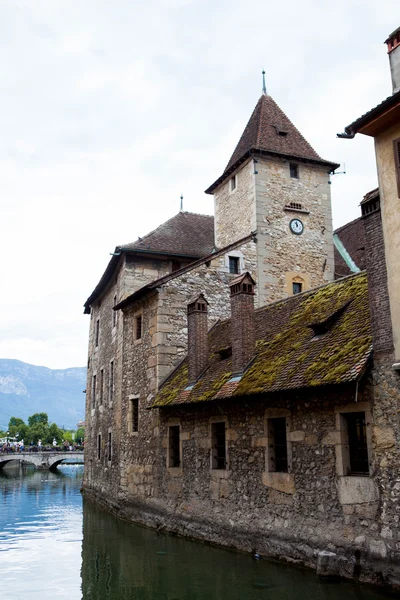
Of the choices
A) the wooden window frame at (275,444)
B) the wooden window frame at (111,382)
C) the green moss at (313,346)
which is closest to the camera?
the green moss at (313,346)

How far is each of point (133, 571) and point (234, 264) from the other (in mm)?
10758

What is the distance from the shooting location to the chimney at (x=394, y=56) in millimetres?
10102

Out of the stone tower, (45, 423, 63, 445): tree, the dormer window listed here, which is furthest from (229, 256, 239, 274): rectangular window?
(45, 423, 63, 445): tree

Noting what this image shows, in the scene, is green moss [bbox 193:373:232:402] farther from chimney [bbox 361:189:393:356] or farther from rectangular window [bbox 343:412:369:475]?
chimney [bbox 361:189:393:356]

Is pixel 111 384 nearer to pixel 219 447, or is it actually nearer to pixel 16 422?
pixel 219 447

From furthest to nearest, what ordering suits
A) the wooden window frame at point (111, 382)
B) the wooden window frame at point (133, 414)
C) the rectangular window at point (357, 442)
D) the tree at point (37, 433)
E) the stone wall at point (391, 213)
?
the tree at point (37, 433)
the wooden window frame at point (111, 382)
the wooden window frame at point (133, 414)
the rectangular window at point (357, 442)
the stone wall at point (391, 213)

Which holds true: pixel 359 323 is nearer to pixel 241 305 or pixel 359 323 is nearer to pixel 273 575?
pixel 241 305

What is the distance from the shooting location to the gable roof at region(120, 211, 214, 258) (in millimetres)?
22156

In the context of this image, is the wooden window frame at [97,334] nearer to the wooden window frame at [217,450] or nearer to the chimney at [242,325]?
the wooden window frame at [217,450]

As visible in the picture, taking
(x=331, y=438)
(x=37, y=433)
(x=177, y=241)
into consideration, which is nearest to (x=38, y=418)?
(x=37, y=433)

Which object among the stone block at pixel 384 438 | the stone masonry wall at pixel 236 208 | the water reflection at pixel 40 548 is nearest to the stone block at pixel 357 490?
the stone block at pixel 384 438

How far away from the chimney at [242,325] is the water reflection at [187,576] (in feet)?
13.3

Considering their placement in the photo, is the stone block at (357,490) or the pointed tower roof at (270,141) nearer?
the stone block at (357,490)

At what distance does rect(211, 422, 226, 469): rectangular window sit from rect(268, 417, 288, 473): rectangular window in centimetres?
207
